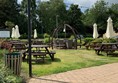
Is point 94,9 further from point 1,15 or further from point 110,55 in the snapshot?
point 110,55

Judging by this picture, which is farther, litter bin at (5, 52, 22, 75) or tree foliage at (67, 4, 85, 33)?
tree foliage at (67, 4, 85, 33)

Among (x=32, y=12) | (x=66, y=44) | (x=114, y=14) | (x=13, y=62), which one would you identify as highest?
(x=32, y=12)

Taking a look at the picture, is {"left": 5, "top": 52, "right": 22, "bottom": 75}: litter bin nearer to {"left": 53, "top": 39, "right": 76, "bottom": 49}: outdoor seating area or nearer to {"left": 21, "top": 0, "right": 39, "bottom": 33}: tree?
{"left": 53, "top": 39, "right": 76, "bottom": 49}: outdoor seating area

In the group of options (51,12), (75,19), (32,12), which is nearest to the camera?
(32,12)

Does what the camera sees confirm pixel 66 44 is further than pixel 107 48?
Yes

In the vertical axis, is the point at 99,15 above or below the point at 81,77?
above

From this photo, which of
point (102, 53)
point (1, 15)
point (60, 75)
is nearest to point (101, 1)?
point (1, 15)

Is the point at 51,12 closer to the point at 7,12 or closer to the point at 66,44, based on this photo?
the point at 7,12

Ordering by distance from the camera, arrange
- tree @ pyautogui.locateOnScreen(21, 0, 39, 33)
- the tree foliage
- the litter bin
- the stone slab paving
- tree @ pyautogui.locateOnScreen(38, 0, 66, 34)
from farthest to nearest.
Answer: the tree foliage
tree @ pyautogui.locateOnScreen(38, 0, 66, 34)
tree @ pyautogui.locateOnScreen(21, 0, 39, 33)
the litter bin
the stone slab paving

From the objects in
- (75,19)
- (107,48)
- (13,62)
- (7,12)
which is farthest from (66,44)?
(75,19)

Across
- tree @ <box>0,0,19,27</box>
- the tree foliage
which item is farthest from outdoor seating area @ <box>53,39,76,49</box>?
the tree foliage

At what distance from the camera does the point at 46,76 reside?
9.00m

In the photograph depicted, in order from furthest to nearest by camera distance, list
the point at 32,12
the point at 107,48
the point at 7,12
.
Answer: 1. the point at 32,12
2. the point at 7,12
3. the point at 107,48

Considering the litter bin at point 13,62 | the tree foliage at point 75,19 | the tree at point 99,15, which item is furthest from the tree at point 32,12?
the litter bin at point 13,62
